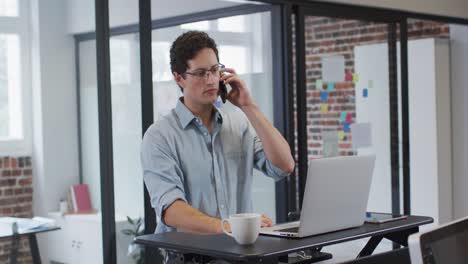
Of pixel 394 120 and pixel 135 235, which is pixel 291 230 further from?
pixel 394 120

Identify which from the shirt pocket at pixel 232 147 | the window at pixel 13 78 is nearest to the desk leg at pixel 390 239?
the shirt pocket at pixel 232 147

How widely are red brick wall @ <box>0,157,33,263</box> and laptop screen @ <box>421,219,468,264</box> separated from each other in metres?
2.41

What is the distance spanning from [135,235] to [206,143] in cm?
134

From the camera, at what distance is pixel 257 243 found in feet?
7.06

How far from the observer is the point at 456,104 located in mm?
6504

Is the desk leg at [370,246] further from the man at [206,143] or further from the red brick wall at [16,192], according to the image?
the red brick wall at [16,192]

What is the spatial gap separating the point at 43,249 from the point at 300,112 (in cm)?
188

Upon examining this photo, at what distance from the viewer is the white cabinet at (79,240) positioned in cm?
368

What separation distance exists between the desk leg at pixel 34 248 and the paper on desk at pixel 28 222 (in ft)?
0.15

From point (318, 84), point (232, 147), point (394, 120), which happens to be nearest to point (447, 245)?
point (232, 147)

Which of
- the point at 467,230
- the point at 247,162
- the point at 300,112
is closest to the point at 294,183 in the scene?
the point at 300,112

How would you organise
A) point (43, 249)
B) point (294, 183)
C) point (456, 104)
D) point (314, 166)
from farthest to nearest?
1. point (456, 104)
2. point (294, 183)
3. point (43, 249)
4. point (314, 166)

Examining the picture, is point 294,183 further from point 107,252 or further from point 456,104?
point 456,104

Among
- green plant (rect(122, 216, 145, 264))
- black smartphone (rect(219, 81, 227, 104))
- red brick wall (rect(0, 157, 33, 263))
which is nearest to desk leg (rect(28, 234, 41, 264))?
red brick wall (rect(0, 157, 33, 263))
